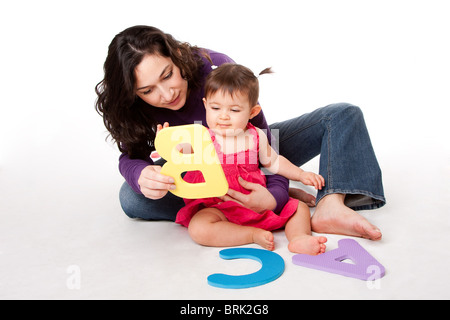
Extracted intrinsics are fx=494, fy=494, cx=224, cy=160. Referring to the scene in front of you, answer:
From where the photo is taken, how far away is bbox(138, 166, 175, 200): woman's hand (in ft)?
4.86

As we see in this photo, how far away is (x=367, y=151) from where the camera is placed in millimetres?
1747

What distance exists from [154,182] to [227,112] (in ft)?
1.02

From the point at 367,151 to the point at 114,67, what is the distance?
91 centimetres

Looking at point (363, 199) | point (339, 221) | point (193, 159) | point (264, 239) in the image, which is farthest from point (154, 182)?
point (363, 199)

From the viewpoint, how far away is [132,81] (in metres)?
1.56

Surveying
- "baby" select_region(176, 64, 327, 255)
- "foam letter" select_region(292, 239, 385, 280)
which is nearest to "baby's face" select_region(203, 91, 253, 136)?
"baby" select_region(176, 64, 327, 255)

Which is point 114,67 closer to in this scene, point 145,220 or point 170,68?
point 170,68

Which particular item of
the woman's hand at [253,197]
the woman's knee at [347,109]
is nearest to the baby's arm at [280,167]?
the woman's hand at [253,197]

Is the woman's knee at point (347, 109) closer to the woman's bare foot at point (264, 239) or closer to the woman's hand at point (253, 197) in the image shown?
the woman's hand at point (253, 197)

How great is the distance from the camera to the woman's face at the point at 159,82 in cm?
154

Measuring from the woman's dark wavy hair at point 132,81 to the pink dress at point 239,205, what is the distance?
23 cm

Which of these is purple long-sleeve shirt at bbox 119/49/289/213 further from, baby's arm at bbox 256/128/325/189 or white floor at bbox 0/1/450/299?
white floor at bbox 0/1/450/299

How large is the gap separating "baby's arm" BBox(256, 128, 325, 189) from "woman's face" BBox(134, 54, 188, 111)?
A: 0.31 m

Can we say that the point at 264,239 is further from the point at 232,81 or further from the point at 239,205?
the point at 232,81
